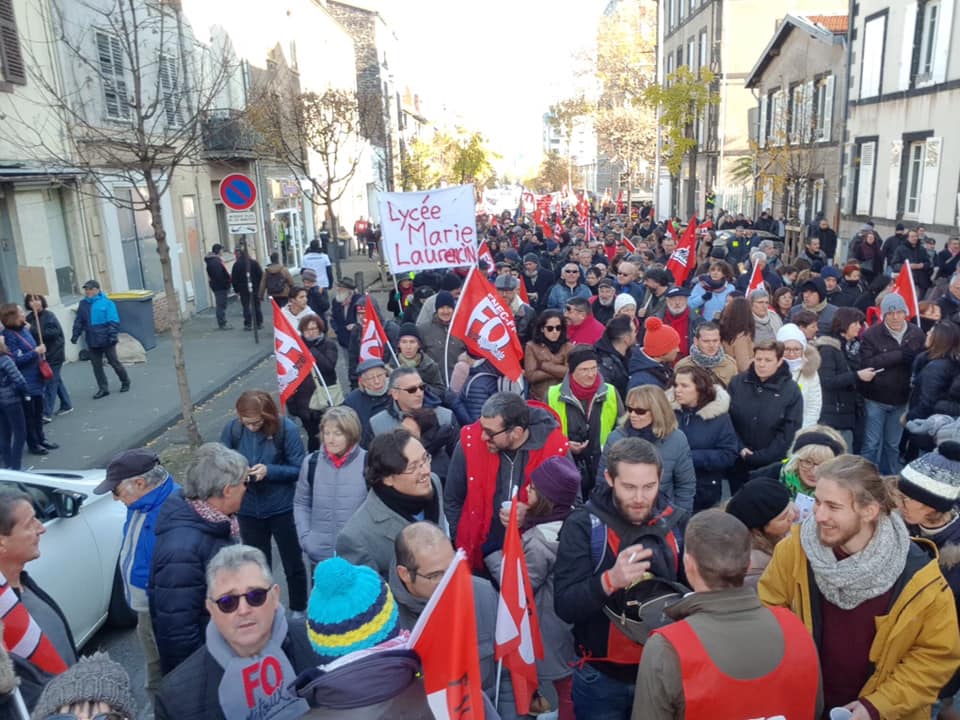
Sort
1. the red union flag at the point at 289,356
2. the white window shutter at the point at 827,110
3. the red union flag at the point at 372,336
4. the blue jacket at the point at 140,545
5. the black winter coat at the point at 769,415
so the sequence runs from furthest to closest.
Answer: the white window shutter at the point at 827,110, the red union flag at the point at 372,336, the red union flag at the point at 289,356, the black winter coat at the point at 769,415, the blue jacket at the point at 140,545

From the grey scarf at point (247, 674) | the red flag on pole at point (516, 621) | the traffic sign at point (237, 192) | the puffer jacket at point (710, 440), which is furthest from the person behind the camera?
the traffic sign at point (237, 192)

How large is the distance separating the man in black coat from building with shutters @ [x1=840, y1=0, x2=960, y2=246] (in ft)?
54.1

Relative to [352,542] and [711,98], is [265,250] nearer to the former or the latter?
[711,98]

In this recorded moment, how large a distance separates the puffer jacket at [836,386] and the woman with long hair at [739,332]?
561 mm

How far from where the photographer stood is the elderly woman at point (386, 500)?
3543mm

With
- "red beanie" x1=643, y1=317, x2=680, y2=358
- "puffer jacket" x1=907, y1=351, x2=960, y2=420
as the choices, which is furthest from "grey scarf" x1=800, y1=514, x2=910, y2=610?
"puffer jacket" x1=907, y1=351, x2=960, y2=420

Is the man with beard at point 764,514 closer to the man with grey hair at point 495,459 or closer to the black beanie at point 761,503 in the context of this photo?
the black beanie at point 761,503

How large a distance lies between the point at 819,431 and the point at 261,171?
24889 millimetres

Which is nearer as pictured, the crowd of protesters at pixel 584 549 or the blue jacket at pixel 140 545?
the crowd of protesters at pixel 584 549

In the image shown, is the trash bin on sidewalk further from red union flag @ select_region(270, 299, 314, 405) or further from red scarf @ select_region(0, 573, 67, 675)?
red scarf @ select_region(0, 573, 67, 675)

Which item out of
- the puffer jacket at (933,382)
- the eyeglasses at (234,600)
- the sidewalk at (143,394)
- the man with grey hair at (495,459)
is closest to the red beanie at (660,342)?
the puffer jacket at (933,382)

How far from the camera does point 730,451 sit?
4934 millimetres

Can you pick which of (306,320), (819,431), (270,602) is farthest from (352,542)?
(306,320)

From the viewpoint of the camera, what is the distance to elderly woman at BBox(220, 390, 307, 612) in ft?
16.2
